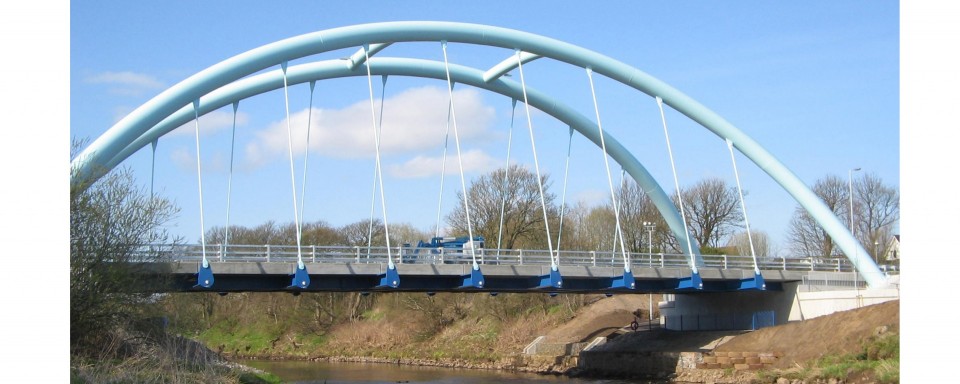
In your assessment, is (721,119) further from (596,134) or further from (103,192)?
(103,192)

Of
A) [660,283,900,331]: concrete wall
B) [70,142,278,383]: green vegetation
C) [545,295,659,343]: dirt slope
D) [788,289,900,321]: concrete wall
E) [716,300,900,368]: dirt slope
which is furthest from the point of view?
[545,295,659,343]: dirt slope

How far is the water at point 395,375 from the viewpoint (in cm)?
4822

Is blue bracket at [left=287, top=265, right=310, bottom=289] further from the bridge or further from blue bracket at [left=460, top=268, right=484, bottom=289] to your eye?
blue bracket at [left=460, top=268, right=484, bottom=289]

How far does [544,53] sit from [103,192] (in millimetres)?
20347

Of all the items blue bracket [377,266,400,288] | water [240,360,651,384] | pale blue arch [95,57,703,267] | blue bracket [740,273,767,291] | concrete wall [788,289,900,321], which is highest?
pale blue arch [95,57,703,267]

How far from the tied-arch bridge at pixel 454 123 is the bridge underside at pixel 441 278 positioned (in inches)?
1.8

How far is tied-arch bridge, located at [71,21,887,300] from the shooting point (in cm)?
3547

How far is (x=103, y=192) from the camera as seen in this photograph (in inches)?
1117

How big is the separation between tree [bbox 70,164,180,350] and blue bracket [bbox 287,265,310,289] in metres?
5.64

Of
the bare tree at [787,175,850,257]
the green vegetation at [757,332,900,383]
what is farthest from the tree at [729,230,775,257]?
the green vegetation at [757,332,900,383]

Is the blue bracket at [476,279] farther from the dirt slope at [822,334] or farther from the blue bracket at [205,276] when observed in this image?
the dirt slope at [822,334]

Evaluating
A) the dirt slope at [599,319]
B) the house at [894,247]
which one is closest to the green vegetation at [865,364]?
the dirt slope at [599,319]

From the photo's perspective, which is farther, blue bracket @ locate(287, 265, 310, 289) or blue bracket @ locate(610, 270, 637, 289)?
blue bracket @ locate(610, 270, 637, 289)

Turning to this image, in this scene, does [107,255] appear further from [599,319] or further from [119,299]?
[599,319]
